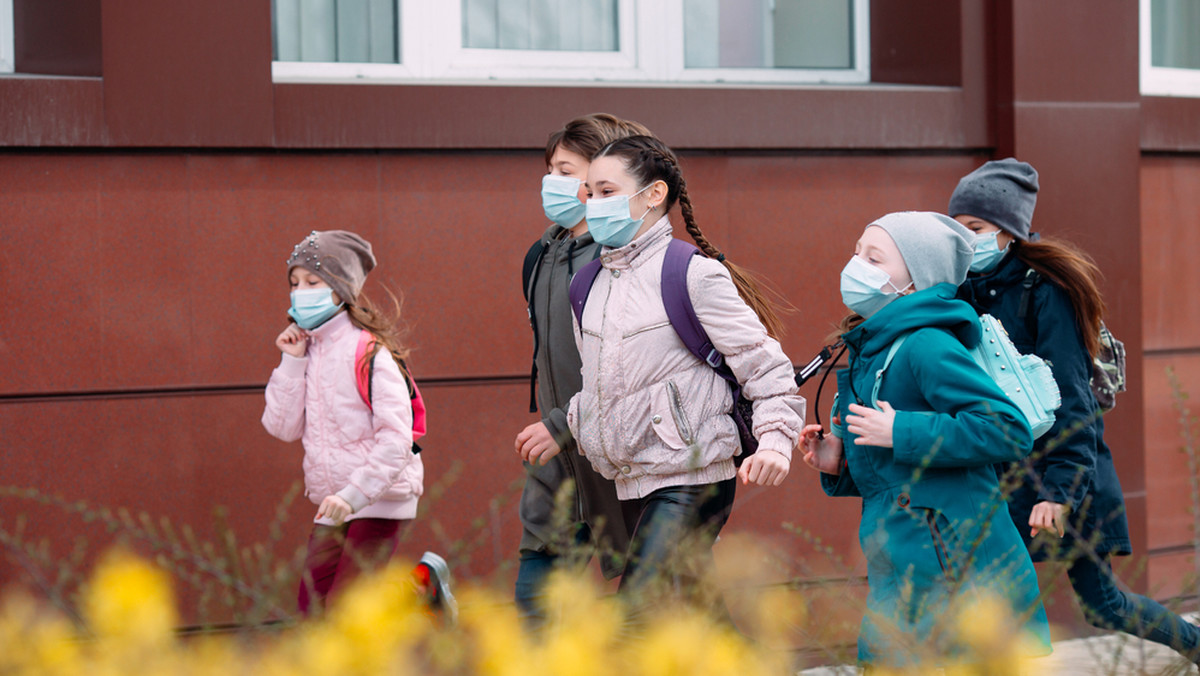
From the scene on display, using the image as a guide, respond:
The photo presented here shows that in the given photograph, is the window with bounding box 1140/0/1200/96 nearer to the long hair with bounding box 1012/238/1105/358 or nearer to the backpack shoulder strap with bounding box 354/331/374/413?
the long hair with bounding box 1012/238/1105/358

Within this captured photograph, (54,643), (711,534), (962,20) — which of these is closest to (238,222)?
(711,534)

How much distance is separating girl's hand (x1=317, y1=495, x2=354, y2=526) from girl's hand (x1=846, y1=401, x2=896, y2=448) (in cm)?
152

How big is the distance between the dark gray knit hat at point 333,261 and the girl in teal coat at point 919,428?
163 cm

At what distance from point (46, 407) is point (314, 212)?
1.24m

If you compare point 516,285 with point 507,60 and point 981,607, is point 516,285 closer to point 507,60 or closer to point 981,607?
point 507,60

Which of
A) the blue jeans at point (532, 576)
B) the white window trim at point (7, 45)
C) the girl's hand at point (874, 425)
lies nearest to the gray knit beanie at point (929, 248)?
the girl's hand at point (874, 425)

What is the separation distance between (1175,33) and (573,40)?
3.32 meters

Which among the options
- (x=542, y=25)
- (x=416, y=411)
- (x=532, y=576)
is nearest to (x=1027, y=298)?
(x=532, y=576)

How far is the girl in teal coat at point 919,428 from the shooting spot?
2889mm

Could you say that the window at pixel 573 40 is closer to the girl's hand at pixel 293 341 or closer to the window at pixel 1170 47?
the girl's hand at pixel 293 341

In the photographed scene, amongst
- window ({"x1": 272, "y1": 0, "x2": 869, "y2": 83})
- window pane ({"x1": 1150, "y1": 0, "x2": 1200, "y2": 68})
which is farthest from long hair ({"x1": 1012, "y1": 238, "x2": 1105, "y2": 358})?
window pane ({"x1": 1150, "y1": 0, "x2": 1200, "y2": 68})

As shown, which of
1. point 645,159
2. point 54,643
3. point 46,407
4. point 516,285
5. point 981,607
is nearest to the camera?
point 54,643

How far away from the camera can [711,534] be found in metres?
3.06

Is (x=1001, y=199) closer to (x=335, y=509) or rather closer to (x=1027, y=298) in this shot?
(x=1027, y=298)
